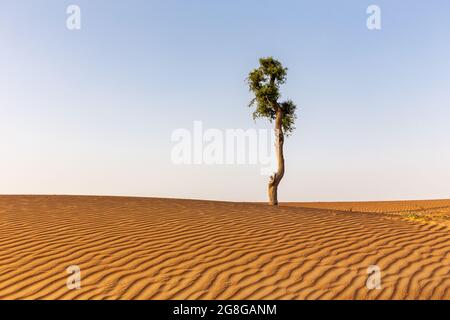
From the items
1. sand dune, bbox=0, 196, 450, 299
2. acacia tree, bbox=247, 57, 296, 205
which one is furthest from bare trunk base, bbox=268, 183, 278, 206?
sand dune, bbox=0, 196, 450, 299

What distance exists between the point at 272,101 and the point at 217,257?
668 inches

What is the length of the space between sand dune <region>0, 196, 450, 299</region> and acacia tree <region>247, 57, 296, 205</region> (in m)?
11.6

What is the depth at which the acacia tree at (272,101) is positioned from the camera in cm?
2291

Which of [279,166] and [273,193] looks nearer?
[279,166]

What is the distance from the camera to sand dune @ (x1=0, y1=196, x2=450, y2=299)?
590 centimetres

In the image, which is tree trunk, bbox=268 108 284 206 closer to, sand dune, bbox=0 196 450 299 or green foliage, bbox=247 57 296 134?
green foliage, bbox=247 57 296 134

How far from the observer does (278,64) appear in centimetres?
2356

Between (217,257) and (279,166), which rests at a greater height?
(279,166)

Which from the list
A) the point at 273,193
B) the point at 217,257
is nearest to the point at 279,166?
the point at 273,193

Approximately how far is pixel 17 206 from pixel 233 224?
728 cm

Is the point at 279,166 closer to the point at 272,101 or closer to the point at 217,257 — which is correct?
the point at 272,101

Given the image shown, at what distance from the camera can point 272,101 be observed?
23312 millimetres
